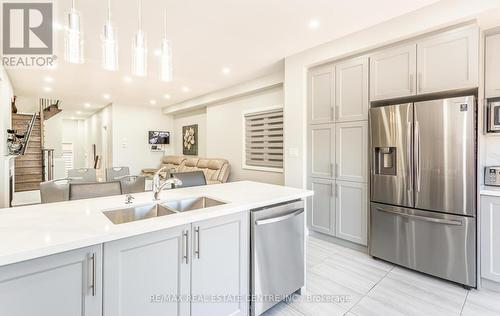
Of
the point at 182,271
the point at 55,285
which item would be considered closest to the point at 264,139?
the point at 182,271

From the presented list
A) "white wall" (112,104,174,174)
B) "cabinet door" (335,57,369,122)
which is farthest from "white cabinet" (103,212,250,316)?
"white wall" (112,104,174,174)

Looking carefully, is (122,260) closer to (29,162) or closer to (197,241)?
(197,241)

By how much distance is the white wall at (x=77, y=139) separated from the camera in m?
12.1

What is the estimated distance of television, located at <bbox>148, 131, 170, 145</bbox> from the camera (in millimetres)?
8180

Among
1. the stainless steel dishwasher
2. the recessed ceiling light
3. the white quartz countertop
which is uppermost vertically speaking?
the recessed ceiling light

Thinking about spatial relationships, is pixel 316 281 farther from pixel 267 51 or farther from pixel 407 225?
pixel 267 51

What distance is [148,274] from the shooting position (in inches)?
52.0

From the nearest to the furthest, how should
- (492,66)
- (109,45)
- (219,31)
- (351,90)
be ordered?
(109,45)
(492,66)
(219,31)
(351,90)

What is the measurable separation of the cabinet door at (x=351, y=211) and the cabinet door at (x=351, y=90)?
87 centimetres

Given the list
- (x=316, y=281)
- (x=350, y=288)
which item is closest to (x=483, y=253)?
(x=350, y=288)

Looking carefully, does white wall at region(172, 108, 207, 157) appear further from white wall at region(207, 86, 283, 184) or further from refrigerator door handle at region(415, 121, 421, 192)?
refrigerator door handle at region(415, 121, 421, 192)

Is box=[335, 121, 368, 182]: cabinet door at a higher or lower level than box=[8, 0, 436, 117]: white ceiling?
lower

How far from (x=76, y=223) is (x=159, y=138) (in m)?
7.40

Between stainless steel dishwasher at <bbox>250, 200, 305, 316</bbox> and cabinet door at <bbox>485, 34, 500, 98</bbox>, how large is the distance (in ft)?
7.00
